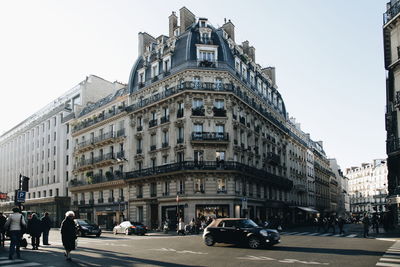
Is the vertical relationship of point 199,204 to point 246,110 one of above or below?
below

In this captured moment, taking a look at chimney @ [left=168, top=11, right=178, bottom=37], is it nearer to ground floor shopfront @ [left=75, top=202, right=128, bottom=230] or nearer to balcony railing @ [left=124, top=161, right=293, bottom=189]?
balcony railing @ [left=124, top=161, right=293, bottom=189]

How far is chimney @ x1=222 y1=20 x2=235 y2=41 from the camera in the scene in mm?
47084

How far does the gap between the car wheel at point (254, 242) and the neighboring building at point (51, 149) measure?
44.4 meters

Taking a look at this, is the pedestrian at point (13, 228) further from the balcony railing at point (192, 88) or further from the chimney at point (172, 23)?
the chimney at point (172, 23)

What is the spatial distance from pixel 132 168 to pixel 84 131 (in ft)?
43.2

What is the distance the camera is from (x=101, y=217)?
161 ft

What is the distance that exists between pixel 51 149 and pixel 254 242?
5080 cm

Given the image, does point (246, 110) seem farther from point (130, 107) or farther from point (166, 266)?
point (166, 266)

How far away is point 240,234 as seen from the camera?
17984mm

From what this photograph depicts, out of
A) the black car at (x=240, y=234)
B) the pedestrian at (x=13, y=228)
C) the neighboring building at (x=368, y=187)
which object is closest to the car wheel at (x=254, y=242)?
the black car at (x=240, y=234)

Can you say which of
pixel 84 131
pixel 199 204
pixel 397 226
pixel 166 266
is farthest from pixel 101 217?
pixel 166 266

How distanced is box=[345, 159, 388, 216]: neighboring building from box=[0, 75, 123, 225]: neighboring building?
89660 millimetres

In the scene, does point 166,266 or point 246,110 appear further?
point 246,110

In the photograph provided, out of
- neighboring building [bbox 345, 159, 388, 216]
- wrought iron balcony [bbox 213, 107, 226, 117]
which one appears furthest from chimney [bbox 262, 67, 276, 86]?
neighboring building [bbox 345, 159, 388, 216]
